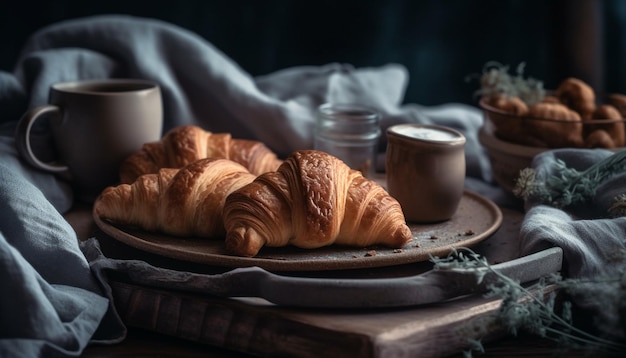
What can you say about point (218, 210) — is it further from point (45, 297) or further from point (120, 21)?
point (120, 21)

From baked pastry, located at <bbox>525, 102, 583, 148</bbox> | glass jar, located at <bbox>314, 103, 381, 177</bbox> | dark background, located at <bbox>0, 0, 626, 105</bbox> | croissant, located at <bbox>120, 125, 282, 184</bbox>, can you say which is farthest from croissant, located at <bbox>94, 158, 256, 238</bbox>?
dark background, located at <bbox>0, 0, 626, 105</bbox>

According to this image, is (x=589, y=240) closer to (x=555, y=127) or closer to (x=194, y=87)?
(x=555, y=127)

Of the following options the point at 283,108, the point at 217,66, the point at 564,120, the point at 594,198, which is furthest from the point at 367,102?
the point at 594,198

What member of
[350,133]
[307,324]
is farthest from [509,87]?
[307,324]

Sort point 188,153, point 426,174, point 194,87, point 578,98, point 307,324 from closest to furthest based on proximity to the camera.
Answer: point 307,324 < point 426,174 < point 188,153 < point 578,98 < point 194,87

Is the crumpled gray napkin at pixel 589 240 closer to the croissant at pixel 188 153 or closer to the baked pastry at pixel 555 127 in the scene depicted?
the baked pastry at pixel 555 127
